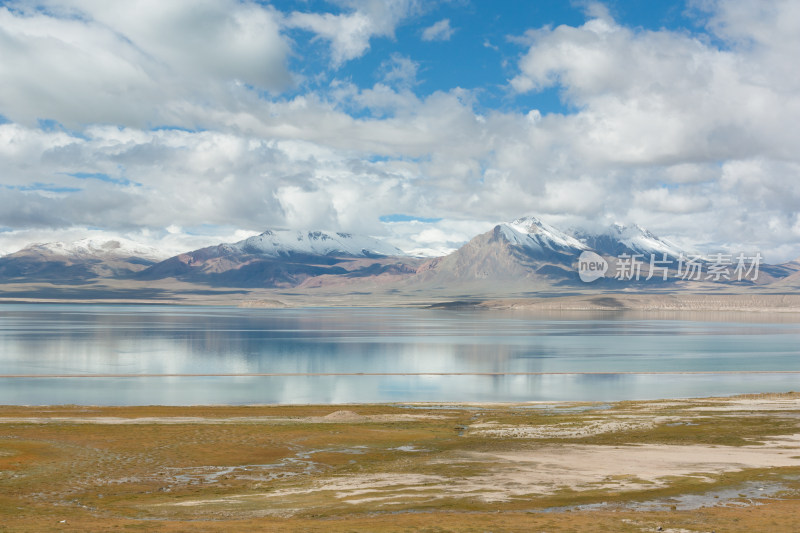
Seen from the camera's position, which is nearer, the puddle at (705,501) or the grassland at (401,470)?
the grassland at (401,470)

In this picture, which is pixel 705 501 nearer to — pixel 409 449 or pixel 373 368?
pixel 409 449

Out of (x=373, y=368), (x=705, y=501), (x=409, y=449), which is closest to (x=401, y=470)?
(x=409, y=449)

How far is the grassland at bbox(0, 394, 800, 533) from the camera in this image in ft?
80.7

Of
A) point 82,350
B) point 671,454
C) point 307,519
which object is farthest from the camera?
point 82,350

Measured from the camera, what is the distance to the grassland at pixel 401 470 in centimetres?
2459

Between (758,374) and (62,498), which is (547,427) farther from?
(758,374)

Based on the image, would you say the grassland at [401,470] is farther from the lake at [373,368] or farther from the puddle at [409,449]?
the lake at [373,368]

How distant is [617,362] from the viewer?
11550 cm

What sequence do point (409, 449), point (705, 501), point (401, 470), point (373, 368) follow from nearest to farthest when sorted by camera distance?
point (705, 501)
point (401, 470)
point (409, 449)
point (373, 368)

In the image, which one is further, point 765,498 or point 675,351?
point 675,351

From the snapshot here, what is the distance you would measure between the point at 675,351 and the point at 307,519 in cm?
12648

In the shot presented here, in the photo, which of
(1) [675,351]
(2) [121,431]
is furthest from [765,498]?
(1) [675,351]

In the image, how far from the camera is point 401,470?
3488 cm

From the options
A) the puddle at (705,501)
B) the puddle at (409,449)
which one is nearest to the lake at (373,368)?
the puddle at (409,449)
